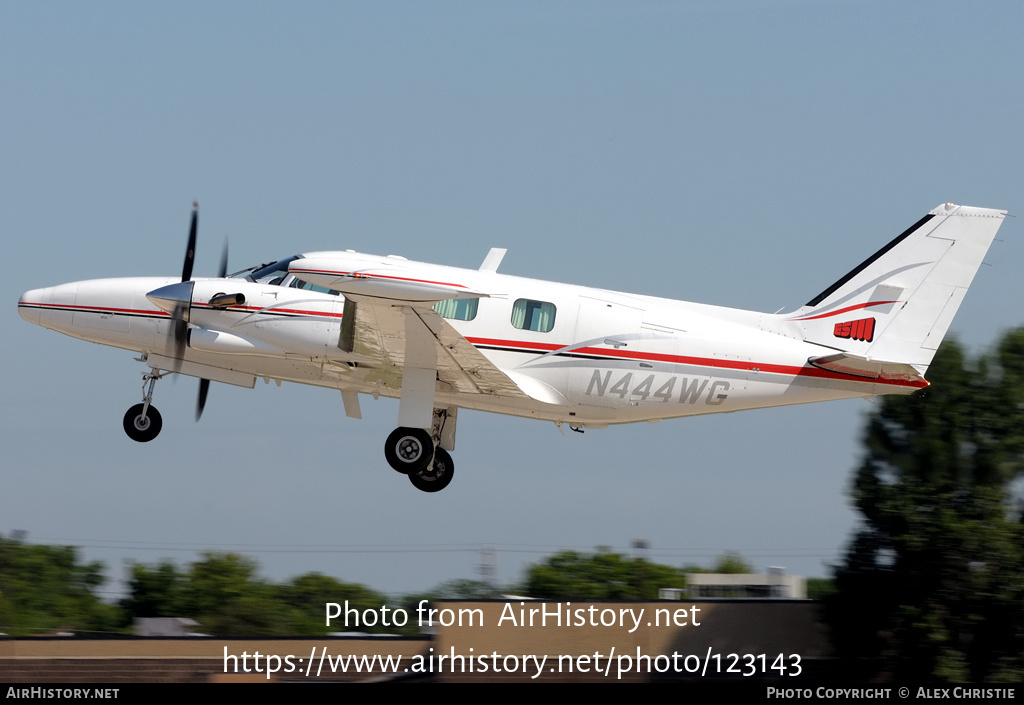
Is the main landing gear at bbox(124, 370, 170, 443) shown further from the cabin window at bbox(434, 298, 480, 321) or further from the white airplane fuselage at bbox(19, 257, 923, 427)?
the cabin window at bbox(434, 298, 480, 321)

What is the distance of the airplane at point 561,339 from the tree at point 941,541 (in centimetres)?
736

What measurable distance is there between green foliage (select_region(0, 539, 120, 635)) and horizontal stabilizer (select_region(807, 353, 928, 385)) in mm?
27735

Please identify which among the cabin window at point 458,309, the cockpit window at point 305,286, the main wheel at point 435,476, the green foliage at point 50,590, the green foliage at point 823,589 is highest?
the cockpit window at point 305,286

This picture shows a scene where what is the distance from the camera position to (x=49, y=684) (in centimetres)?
2267

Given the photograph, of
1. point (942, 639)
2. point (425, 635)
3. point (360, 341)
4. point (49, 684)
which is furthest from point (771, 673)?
point (49, 684)

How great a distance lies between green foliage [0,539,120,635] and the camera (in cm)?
3972

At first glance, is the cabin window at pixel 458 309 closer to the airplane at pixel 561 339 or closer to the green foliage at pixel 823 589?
the airplane at pixel 561 339

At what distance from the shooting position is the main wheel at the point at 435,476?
20.3 metres

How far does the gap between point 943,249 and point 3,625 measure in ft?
94.0

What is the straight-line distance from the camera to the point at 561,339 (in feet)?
62.1

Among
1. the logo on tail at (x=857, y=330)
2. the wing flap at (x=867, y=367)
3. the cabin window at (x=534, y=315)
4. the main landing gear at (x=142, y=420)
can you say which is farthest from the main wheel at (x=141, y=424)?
the logo on tail at (x=857, y=330)

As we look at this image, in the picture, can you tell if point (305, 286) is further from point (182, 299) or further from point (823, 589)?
point (823, 589)

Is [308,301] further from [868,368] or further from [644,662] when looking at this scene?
[644,662]

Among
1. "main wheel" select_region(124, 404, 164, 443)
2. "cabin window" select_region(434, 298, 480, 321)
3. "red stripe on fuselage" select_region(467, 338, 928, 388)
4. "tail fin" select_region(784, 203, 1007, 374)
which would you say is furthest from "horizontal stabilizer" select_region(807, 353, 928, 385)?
"main wheel" select_region(124, 404, 164, 443)
